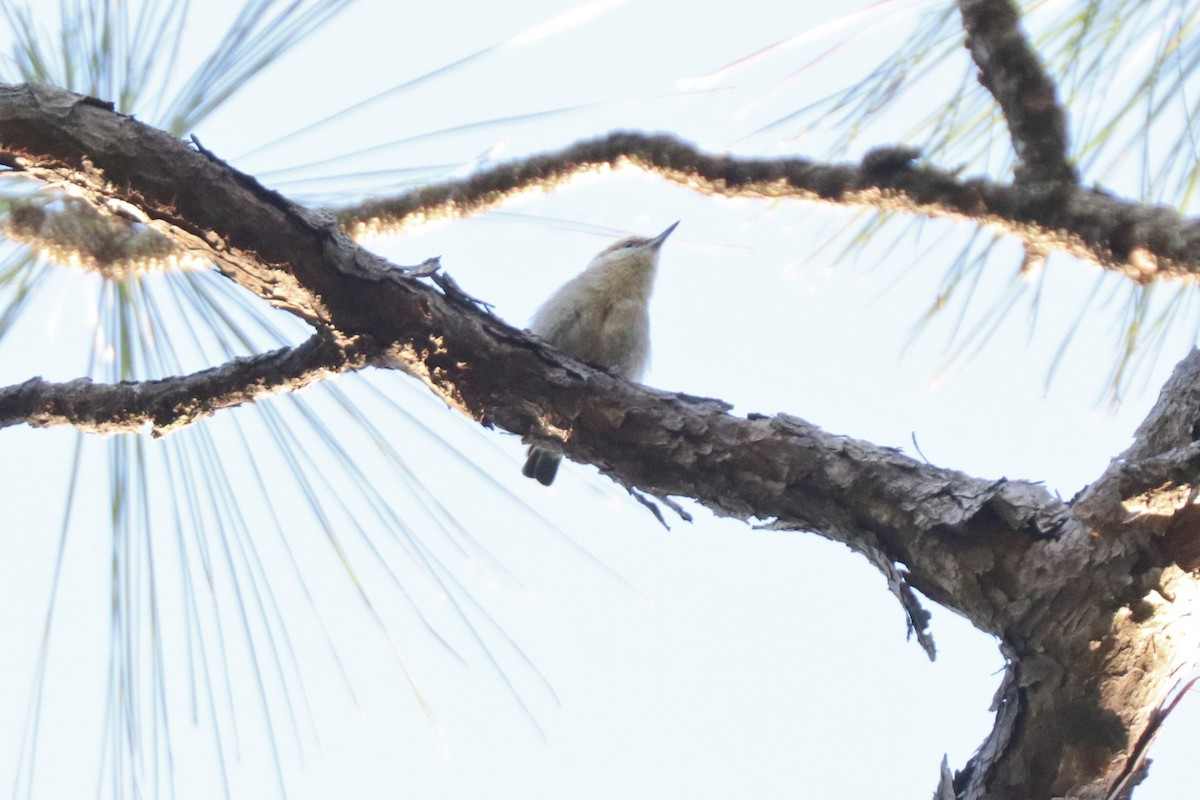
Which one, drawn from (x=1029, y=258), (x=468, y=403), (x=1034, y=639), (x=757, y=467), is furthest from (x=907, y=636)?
(x=468, y=403)

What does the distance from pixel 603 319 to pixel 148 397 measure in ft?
4.12

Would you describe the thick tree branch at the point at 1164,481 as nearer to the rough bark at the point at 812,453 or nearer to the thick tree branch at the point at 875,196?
the rough bark at the point at 812,453

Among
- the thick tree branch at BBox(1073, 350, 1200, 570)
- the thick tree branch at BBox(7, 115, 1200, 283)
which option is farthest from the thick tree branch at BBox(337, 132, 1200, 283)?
the thick tree branch at BBox(1073, 350, 1200, 570)

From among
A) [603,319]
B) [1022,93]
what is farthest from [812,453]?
[603,319]

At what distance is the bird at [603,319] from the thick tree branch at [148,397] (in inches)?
39.2

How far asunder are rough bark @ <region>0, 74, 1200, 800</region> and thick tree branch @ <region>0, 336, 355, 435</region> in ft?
0.04

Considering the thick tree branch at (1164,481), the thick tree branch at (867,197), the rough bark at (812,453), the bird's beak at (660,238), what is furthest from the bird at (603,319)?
the thick tree branch at (1164,481)

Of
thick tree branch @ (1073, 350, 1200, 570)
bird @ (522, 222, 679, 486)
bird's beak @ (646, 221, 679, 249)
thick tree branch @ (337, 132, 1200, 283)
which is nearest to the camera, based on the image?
thick tree branch @ (1073, 350, 1200, 570)

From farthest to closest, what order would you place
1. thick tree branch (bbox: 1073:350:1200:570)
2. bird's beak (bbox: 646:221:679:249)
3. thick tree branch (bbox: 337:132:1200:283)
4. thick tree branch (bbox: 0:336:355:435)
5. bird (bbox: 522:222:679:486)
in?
1. bird's beak (bbox: 646:221:679:249)
2. bird (bbox: 522:222:679:486)
3. thick tree branch (bbox: 0:336:355:435)
4. thick tree branch (bbox: 337:132:1200:283)
5. thick tree branch (bbox: 1073:350:1200:570)

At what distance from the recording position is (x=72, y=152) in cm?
156

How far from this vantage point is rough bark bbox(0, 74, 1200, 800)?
124 cm

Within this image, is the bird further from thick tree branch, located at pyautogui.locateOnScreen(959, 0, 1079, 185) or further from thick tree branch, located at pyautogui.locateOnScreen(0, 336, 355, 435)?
thick tree branch, located at pyautogui.locateOnScreen(959, 0, 1079, 185)

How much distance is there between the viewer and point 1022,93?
1.38 metres

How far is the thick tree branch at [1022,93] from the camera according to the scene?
137 cm
